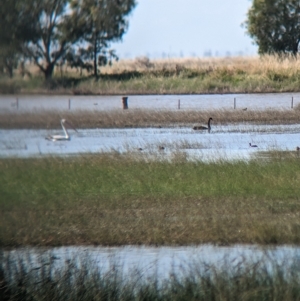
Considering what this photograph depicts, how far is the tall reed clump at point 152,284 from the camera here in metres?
7.79

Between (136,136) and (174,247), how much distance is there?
1593cm

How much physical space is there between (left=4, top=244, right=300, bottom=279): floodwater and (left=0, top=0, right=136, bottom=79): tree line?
2354 mm

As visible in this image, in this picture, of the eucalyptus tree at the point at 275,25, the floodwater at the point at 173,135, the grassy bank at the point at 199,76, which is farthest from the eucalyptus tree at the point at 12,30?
the eucalyptus tree at the point at 275,25

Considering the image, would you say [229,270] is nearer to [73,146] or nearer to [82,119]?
[73,146]

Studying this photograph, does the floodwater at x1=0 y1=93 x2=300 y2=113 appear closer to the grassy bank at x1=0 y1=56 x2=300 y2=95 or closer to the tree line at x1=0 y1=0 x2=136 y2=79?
the grassy bank at x1=0 y1=56 x2=300 y2=95

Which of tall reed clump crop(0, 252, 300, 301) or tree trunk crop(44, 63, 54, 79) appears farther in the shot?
tree trunk crop(44, 63, 54, 79)

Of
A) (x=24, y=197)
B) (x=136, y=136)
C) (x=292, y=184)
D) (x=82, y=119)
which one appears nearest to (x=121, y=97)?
(x=82, y=119)

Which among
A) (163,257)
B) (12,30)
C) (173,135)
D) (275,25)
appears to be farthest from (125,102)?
(12,30)

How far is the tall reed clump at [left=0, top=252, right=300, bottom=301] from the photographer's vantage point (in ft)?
25.6

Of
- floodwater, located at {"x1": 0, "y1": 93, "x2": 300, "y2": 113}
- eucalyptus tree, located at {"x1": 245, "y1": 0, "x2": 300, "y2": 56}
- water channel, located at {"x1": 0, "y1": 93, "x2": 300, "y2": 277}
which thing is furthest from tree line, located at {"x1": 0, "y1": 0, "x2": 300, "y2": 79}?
floodwater, located at {"x1": 0, "y1": 93, "x2": 300, "y2": 113}

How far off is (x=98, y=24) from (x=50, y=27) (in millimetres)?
11737

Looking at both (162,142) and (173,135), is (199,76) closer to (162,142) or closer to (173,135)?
(173,135)

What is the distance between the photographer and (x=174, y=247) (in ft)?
36.4

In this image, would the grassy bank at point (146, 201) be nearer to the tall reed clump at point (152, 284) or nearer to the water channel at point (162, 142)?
the water channel at point (162, 142)
